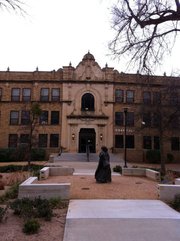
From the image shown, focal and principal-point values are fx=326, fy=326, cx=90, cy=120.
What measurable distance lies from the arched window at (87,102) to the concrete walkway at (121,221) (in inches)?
1453

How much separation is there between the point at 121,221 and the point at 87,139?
37.7m

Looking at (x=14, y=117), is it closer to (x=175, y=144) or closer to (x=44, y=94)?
(x=44, y=94)

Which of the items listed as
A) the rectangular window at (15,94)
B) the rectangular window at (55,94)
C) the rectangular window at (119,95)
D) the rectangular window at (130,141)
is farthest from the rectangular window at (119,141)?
the rectangular window at (15,94)

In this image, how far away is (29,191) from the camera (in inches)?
441

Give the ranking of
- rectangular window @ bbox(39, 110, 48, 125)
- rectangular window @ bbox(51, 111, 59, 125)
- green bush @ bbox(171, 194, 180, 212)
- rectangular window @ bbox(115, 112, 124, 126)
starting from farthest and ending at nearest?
rectangular window @ bbox(115, 112, 124, 126) < rectangular window @ bbox(51, 111, 59, 125) < rectangular window @ bbox(39, 110, 48, 125) < green bush @ bbox(171, 194, 180, 212)

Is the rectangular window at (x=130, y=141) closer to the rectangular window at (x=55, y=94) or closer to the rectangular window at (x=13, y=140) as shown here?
the rectangular window at (x=55, y=94)

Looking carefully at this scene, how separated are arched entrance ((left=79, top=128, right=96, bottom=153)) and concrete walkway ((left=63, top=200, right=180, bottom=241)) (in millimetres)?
35026

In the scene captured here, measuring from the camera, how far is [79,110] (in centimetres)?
4675

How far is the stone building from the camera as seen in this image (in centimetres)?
4544

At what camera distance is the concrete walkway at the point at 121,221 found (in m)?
6.97

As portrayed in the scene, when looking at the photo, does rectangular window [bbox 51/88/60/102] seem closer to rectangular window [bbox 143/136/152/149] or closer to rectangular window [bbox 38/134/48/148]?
rectangular window [bbox 38/134/48/148]

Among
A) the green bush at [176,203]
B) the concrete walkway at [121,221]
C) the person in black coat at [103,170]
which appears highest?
the person in black coat at [103,170]

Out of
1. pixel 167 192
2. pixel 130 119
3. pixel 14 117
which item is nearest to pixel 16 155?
pixel 14 117

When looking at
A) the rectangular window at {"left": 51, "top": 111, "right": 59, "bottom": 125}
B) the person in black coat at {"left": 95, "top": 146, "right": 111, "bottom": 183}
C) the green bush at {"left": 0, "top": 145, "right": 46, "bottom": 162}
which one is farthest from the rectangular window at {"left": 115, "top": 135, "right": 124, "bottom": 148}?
the person in black coat at {"left": 95, "top": 146, "right": 111, "bottom": 183}
